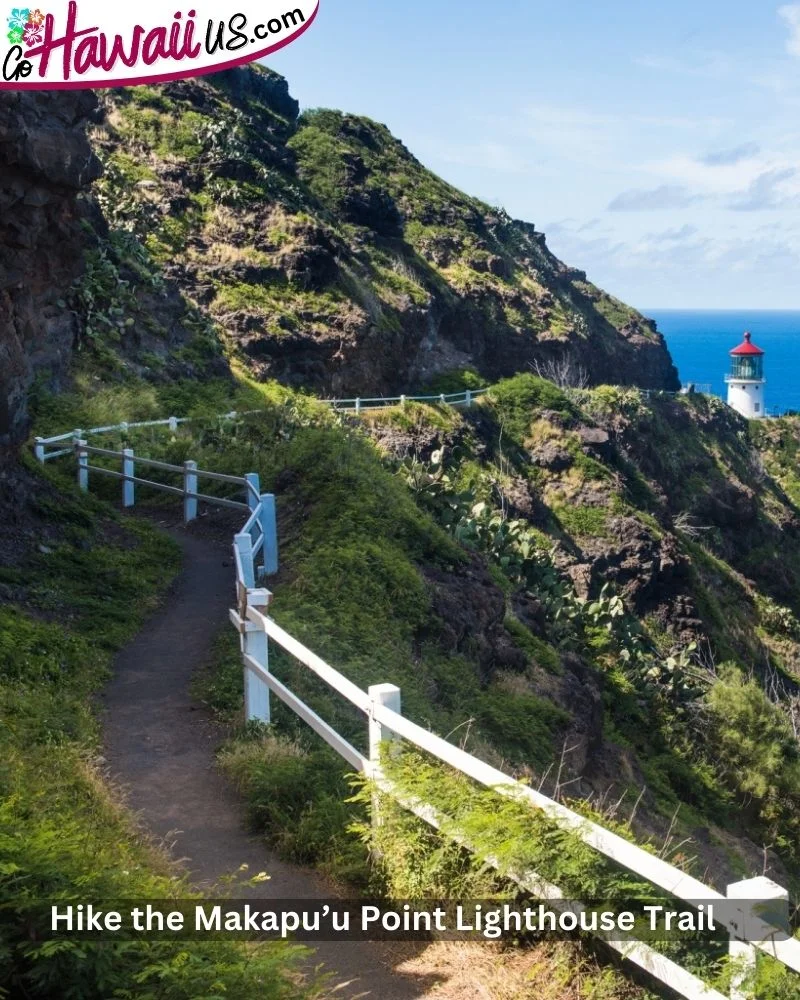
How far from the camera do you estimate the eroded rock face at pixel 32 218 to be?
13148mm

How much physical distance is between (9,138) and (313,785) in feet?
29.2

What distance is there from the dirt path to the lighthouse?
81.9 metres

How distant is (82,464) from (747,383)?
77.1 meters

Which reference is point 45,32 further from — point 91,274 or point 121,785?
point 91,274

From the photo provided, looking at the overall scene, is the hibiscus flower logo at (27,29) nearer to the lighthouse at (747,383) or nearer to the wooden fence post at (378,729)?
the wooden fence post at (378,729)

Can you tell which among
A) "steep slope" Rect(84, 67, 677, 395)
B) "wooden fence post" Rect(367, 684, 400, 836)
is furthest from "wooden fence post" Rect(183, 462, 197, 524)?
"steep slope" Rect(84, 67, 677, 395)

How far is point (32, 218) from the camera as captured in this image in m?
13.6

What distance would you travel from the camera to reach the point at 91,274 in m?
32.8

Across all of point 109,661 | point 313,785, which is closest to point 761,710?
point 109,661

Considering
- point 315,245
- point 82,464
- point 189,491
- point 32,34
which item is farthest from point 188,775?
point 315,245

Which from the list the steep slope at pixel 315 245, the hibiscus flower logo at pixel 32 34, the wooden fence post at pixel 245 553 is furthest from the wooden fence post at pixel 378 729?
the steep slope at pixel 315 245

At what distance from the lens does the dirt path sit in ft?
17.9

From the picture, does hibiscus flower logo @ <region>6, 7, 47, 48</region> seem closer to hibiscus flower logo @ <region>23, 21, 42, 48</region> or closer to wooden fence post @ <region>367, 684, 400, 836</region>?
hibiscus flower logo @ <region>23, 21, 42, 48</region>

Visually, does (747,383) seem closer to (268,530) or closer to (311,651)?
(268,530)
